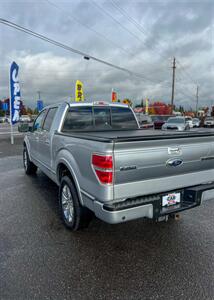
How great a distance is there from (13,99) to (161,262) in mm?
13911

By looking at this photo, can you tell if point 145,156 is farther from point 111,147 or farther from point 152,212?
point 152,212

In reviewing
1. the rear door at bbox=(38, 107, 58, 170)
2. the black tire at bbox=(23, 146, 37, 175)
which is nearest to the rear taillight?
the rear door at bbox=(38, 107, 58, 170)

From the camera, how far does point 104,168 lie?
7.73ft

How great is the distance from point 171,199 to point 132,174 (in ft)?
2.28

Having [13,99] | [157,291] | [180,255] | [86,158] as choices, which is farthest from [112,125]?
[13,99]

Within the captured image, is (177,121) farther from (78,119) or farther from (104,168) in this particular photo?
(104,168)

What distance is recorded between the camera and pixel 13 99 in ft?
46.2

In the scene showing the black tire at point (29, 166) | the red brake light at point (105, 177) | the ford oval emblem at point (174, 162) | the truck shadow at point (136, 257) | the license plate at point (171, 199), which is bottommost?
the truck shadow at point (136, 257)

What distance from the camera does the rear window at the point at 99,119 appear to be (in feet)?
13.6

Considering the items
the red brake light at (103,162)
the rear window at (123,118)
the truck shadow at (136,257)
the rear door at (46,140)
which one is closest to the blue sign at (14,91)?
the rear door at (46,140)

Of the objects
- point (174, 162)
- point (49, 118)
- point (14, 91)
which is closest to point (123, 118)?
point (49, 118)

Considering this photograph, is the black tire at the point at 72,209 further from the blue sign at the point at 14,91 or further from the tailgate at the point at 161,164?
the blue sign at the point at 14,91

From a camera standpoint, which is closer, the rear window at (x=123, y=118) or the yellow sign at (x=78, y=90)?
the rear window at (x=123, y=118)

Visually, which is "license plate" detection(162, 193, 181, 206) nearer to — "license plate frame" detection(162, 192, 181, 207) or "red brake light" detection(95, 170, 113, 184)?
"license plate frame" detection(162, 192, 181, 207)
